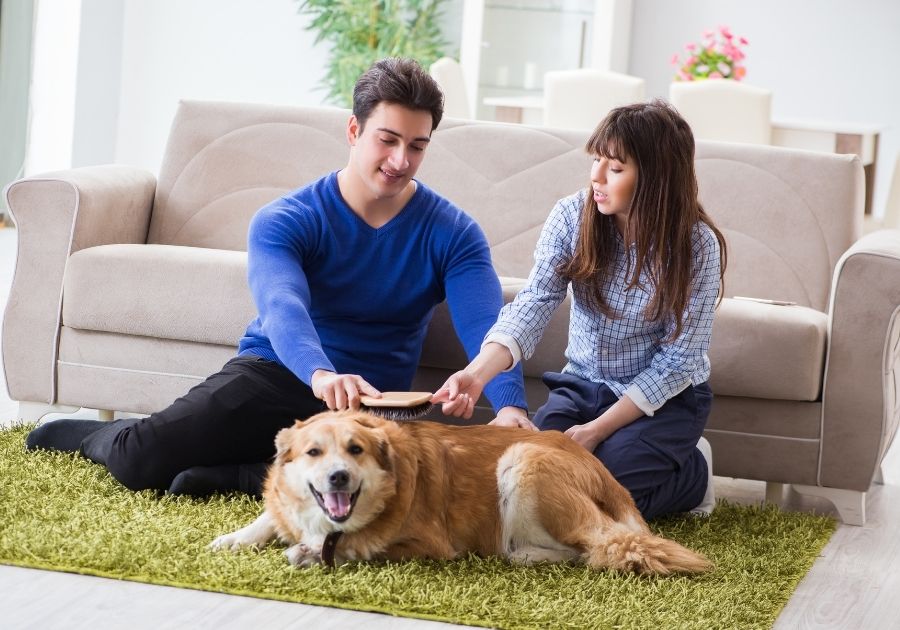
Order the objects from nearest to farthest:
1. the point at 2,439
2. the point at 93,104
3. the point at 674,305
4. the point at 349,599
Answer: the point at 349,599, the point at 674,305, the point at 2,439, the point at 93,104

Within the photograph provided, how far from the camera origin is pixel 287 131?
11.3 ft

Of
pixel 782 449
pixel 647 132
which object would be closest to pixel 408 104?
pixel 647 132

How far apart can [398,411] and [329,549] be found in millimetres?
272

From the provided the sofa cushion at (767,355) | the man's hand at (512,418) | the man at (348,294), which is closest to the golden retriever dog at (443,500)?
the man's hand at (512,418)

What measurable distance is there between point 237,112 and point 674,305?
65.7 inches

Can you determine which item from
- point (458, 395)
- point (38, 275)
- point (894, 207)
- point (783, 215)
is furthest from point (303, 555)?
point (894, 207)

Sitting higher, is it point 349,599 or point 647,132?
point 647,132

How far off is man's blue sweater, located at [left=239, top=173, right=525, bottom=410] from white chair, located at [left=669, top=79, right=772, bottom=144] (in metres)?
3.16

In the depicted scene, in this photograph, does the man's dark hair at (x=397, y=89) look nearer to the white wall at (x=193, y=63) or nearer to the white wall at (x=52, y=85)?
the white wall at (x=52, y=85)

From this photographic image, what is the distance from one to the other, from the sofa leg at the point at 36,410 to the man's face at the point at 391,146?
1.12 m

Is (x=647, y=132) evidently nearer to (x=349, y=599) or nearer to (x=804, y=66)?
(x=349, y=599)

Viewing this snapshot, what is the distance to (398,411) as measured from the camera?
208 cm

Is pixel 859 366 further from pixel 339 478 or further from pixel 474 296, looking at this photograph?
pixel 339 478

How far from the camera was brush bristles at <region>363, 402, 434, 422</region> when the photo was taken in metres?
2.06
